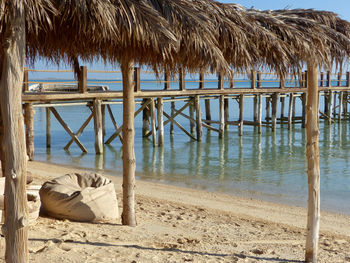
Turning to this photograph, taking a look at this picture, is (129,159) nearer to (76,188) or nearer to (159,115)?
(76,188)

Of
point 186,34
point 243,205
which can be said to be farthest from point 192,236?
point 243,205

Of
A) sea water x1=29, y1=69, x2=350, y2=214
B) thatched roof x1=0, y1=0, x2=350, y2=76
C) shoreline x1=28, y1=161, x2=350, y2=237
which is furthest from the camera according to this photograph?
sea water x1=29, y1=69, x2=350, y2=214

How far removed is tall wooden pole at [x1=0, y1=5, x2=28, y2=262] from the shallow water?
21.6ft

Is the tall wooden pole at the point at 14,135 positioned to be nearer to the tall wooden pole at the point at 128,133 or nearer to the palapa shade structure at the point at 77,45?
the palapa shade structure at the point at 77,45

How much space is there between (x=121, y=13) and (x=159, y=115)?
481 inches

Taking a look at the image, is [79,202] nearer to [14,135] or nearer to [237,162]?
[14,135]

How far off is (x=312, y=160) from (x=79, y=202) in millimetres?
2811

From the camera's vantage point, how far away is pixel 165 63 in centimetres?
467

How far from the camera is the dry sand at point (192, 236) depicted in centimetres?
459

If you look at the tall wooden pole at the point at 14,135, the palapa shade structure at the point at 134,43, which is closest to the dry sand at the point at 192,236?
the palapa shade structure at the point at 134,43

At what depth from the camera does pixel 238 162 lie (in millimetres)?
13781

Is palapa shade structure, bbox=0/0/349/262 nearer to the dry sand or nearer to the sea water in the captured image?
the dry sand

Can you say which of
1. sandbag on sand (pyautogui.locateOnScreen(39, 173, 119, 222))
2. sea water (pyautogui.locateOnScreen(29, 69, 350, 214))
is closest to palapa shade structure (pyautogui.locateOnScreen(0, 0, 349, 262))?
sandbag on sand (pyautogui.locateOnScreen(39, 173, 119, 222))

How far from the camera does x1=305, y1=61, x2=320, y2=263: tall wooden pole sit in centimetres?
457
